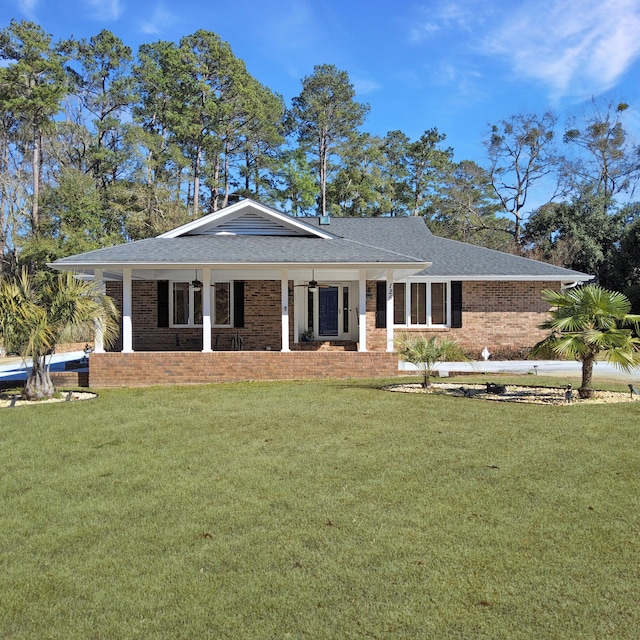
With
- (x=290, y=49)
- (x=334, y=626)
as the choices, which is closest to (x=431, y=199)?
(x=290, y=49)

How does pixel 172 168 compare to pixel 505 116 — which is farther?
pixel 505 116

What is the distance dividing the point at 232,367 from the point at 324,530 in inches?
388

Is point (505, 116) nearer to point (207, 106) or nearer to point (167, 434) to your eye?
point (207, 106)

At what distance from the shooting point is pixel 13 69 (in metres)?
30.3

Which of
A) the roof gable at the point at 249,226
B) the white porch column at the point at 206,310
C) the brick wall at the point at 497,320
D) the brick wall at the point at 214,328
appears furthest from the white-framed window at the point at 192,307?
the brick wall at the point at 497,320

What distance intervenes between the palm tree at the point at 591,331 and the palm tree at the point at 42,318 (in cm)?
910

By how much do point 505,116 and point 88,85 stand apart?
2980cm

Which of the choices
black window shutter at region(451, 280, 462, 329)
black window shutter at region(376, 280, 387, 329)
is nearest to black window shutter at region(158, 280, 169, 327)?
black window shutter at region(376, 280, 387, 329)

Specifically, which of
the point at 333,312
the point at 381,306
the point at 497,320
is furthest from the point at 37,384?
the point at 497,320

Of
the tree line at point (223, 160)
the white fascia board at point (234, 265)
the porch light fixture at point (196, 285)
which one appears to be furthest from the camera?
the tree line at point (223, 160)

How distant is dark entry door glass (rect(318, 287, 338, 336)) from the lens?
1886 centimetres

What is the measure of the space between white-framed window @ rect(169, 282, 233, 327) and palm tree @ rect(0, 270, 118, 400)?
5.73 metres

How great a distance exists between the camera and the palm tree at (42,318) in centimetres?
1057

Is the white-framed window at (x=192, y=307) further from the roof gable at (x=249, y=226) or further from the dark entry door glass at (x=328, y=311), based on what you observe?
the dark entry door glass at (x=328, y=311)
